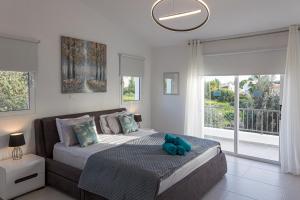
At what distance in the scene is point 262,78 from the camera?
4500mm

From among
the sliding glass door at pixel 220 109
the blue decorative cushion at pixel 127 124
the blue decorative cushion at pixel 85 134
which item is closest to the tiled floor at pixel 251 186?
the blue decorative cushion at pixel 85 134

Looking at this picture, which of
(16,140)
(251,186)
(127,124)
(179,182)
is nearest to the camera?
(179,182)

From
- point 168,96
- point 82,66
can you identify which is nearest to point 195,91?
point 168,96

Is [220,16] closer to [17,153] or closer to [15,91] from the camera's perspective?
[15,91]

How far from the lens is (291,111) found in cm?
391

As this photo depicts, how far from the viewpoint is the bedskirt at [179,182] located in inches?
103

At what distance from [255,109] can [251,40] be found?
4.68 feet

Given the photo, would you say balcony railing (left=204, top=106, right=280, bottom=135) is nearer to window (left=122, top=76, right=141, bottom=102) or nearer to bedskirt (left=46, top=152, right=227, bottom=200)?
bedskirt (left=46, top=152, right=227, bottom=200)

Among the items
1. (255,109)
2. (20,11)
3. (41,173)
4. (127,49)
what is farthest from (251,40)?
(41,173)

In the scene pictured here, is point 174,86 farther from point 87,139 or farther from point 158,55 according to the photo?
point 87,139

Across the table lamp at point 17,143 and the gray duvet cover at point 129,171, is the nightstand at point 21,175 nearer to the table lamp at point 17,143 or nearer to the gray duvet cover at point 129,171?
the table lamp at point 17,143

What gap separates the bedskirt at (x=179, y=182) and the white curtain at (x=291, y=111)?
4.42 ft

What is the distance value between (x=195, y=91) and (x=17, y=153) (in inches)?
142

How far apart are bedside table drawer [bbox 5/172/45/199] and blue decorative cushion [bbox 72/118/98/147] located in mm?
719
